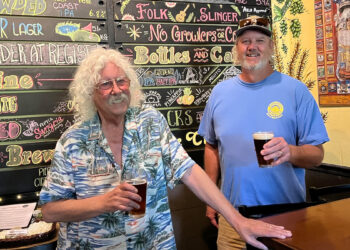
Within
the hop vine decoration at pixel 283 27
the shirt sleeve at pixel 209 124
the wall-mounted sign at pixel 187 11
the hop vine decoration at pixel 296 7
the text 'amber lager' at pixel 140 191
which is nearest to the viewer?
the text 'amber lager' at pixel 140 191

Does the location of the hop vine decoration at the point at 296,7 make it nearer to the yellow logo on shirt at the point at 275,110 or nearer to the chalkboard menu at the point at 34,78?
the yellow logo on shirt at the point at 275,110

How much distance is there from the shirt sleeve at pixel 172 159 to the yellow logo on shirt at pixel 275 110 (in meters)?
0.65

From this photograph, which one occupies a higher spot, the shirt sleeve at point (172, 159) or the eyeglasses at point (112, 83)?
the eyeglasses at point (112, 83)

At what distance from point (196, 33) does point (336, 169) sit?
193 cm

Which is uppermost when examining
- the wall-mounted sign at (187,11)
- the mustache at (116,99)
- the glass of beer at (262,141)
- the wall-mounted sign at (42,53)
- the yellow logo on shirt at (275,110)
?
the wall-mounted sign at (187,11)

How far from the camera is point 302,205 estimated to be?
1617 mm

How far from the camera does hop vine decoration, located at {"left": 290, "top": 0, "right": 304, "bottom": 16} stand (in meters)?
3.43

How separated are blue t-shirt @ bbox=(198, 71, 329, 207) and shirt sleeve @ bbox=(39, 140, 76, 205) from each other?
1.03 meters

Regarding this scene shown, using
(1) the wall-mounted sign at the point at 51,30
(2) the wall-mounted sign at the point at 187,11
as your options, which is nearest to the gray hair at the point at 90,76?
(1) the wall-mounted sign at the point at 51,30

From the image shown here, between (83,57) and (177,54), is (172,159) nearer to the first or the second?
(83,57)

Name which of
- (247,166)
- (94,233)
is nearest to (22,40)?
(94,233)

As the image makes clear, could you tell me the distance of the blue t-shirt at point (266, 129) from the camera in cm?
199

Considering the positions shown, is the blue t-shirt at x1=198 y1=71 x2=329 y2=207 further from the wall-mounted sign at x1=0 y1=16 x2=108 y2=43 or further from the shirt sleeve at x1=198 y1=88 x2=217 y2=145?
the wall-mounted sign at x1=0 y1=16 x2=108 y2=43

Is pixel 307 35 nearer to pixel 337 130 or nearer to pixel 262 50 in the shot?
pixel 337 130
